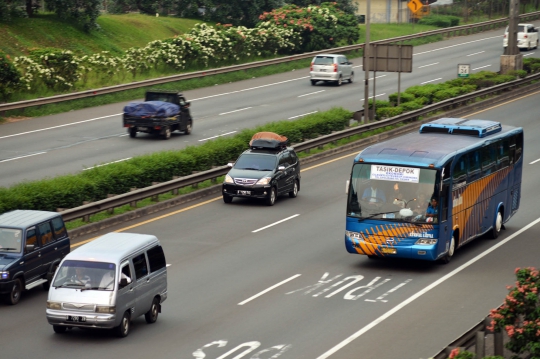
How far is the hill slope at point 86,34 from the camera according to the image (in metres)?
51.9

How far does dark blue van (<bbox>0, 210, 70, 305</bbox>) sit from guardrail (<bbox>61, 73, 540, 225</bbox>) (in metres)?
3.97

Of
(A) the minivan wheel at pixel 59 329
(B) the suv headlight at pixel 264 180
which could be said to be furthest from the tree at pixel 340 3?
(A) the minivan wheel at pixel 59 329

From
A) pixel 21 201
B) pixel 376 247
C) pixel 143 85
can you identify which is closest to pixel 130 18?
pixel 143 85

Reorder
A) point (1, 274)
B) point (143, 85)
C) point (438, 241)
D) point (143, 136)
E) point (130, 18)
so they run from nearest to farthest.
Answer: point (1, 274)
point (438, 241)
point (143, 136)
point (143, 85)
point (130, 18)

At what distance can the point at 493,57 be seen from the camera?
64.9 meters

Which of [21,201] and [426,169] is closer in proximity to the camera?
[426,169]

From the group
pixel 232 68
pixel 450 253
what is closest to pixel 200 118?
pixel 232 68

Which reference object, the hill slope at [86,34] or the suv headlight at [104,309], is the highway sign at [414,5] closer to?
the hill slope at [86,34]

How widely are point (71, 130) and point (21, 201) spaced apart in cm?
1725

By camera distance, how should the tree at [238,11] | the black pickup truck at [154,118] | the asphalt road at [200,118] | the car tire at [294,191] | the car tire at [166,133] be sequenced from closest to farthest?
the car tire at [294,191] < the asphalt road at [200,118] < the black pickup truck at [154,118] < the car tire at [166,133] < the tree at [238,11]

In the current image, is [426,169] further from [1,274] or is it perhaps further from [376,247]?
[1,274]

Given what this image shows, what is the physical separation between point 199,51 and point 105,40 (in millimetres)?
6206

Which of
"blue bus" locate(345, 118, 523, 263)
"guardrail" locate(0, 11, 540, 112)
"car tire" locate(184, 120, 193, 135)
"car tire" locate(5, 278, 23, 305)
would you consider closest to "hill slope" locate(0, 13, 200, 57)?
"guardrail" locate(0, 11, 540, 112)

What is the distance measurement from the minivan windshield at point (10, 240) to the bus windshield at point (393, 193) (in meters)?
7.49
